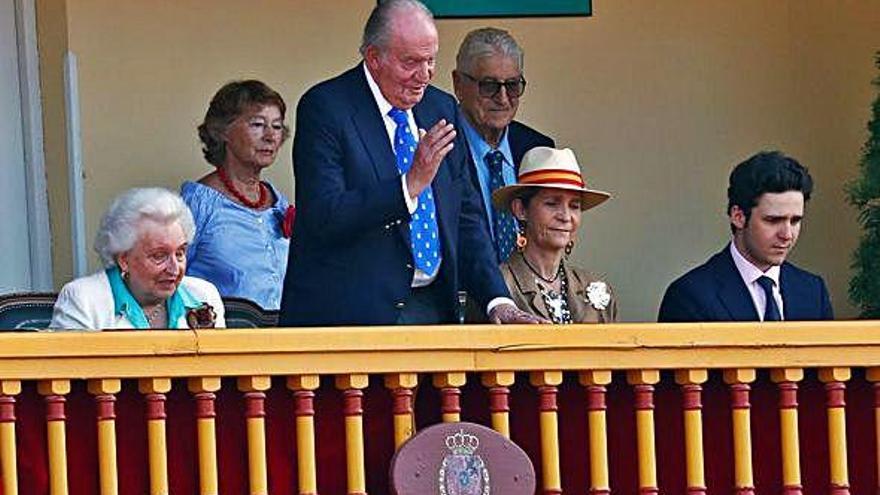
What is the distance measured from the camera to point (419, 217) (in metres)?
7.41

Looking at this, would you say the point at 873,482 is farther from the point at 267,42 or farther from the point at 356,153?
the point at 267,42

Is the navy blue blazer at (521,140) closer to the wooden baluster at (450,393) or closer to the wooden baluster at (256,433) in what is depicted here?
the wooden baluster at (450,393)

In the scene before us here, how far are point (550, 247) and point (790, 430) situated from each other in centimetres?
122

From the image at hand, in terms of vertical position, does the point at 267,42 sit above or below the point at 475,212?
above

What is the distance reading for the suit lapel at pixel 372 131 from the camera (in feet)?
24.2

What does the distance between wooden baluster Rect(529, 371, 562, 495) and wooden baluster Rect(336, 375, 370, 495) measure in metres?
0.48

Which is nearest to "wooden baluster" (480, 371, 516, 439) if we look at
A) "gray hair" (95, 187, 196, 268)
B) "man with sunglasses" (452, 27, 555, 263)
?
"gray hair" (95, 187, 196, 268)

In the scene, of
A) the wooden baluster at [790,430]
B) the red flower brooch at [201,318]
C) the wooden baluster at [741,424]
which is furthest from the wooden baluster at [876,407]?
the red flower brooch at [201,318]

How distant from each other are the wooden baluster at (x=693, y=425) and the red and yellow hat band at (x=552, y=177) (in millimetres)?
1227

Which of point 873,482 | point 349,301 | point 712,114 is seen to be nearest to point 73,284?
point 349,301

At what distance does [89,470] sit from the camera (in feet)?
22.2

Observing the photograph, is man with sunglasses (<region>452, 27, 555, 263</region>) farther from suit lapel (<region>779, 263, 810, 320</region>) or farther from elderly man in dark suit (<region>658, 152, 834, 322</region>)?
suit lapel (<region>779, 263, 810, 320</region>)

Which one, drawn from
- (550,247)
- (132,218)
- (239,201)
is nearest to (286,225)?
(239,201)

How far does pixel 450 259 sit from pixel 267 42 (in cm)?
267
